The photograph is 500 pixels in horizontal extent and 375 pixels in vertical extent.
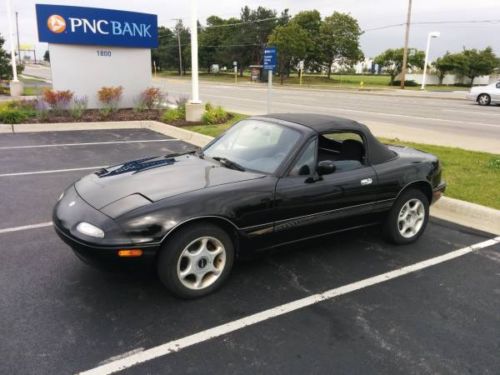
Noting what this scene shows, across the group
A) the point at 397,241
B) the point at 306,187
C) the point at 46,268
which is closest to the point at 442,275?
the point at 397,241

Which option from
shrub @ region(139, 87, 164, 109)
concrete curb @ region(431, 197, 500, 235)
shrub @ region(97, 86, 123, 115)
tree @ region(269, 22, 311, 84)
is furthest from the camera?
tree @ region(269, 22, 311, 84)

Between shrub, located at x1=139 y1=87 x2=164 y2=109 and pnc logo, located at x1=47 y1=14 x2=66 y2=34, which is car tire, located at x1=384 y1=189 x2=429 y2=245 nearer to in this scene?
shrub, located at x1=139 y1=87 x2=164 y2=109

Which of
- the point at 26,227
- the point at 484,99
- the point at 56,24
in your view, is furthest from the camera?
the point at 484,99

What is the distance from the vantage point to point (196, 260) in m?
3.44

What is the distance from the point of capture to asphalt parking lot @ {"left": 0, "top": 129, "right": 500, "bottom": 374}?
2.81 meters

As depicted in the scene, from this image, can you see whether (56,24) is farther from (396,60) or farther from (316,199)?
(396,60)

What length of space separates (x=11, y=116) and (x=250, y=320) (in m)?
11.9

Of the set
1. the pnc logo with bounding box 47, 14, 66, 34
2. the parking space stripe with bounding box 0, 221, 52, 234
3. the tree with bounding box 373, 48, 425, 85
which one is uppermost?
the tree with bounding box 373, 48, 425, 85

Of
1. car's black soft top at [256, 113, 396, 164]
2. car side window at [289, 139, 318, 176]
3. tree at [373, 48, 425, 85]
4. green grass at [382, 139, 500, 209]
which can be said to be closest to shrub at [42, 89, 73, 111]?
green grass at [382, 139, 500, 209]

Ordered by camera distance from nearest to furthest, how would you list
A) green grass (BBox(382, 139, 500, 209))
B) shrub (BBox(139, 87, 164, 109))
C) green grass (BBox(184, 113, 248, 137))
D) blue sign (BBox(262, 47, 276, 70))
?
1. green grass (BBox(382, 139, 500, 209))
2. blue sign (BBox(262, 47, 276, 70))
3. green grass (BBox(184, 113, 248, 137))
4. shrub (BBox(139, 87, 164, 109))

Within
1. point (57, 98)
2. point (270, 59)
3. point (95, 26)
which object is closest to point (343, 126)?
point (270, 59)

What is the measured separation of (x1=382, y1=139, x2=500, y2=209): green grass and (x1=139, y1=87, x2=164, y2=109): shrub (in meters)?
9.94

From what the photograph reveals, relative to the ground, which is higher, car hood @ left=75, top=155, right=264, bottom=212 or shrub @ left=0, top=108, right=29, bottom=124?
car hood @ left=75, top=155, right=264, bottom=212

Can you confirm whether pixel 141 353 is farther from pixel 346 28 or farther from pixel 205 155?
pixel 346 28
